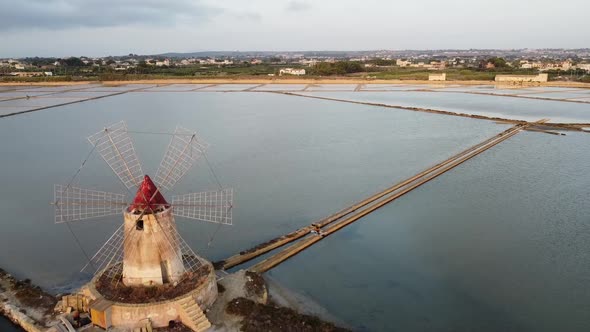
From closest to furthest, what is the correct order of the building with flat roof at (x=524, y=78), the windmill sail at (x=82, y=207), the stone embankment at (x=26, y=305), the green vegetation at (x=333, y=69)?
the stone embankment at (x=26, y=305) < the windmill sail at (x=82, y=207) < the building with flat roof at (x=524, y=78) < the green vegetation at (x=333, y=69)

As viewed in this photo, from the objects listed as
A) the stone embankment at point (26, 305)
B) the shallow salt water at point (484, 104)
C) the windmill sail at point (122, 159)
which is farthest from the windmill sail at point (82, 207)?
the shallow salt water at point (484, 104)

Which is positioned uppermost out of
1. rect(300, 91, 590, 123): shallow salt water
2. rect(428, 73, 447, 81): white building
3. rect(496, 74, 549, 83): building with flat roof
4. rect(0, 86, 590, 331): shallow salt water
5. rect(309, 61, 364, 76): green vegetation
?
rect(309, 61, 364, 76): green vegetation

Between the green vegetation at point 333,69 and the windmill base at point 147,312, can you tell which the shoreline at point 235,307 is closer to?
the windmill base at point 147,312

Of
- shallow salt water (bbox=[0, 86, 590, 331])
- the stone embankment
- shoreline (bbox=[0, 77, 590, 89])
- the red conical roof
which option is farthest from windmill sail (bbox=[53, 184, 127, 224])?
shoreline (bbox=[0, 77, 590, 89])

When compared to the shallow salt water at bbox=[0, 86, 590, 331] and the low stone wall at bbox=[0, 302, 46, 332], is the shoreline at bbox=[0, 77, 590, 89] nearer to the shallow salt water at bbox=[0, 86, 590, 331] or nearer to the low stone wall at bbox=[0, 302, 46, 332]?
the shallow salt water at bbox=[0, 86, 590, 331]

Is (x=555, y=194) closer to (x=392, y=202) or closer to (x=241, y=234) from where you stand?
(x=392, y=202)

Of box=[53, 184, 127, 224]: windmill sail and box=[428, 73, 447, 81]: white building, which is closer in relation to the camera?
box=[53, 184, 127, 224]: windmill sail

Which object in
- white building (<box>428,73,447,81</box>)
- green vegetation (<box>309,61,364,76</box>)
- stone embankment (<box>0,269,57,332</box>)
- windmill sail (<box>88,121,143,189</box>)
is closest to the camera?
stone embankment (<box>0,269,57,332</box>)
